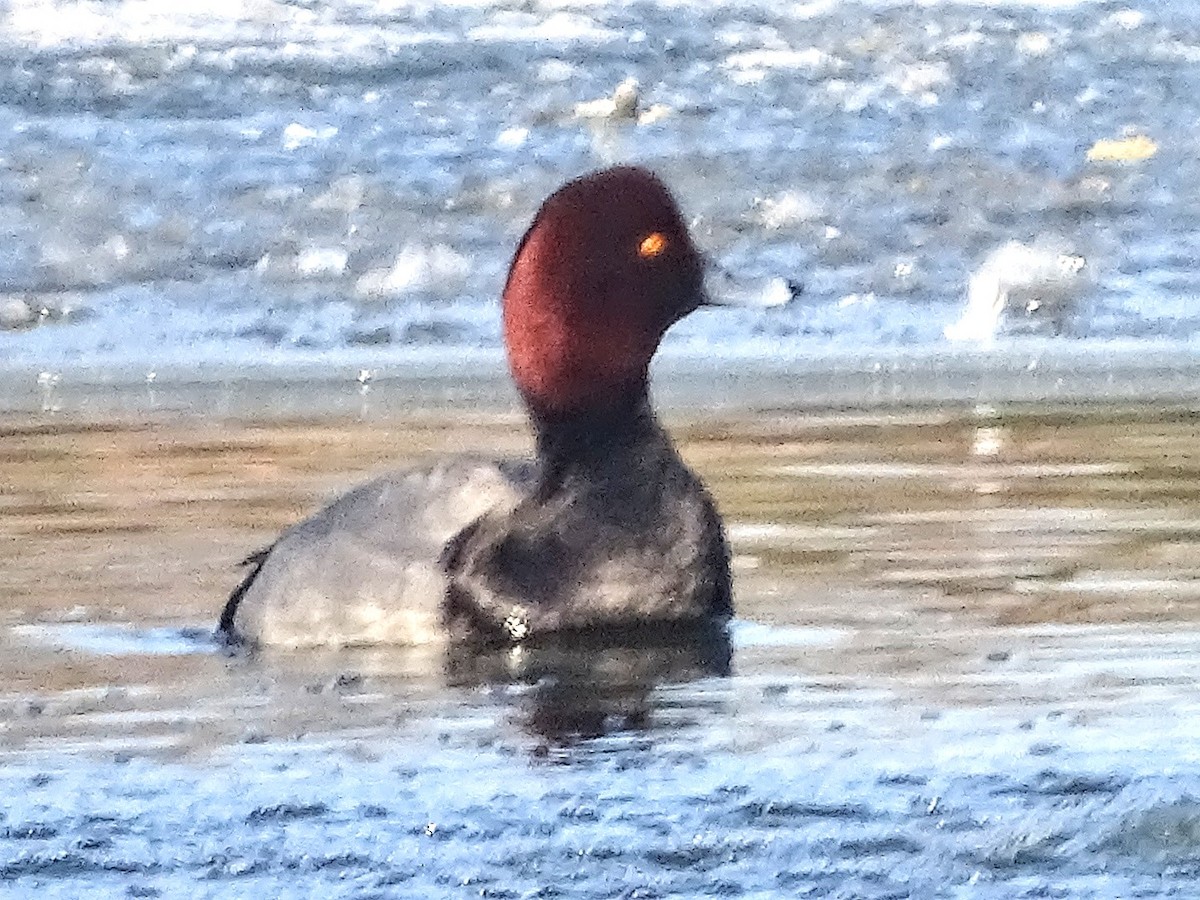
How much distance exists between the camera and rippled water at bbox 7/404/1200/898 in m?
4.82

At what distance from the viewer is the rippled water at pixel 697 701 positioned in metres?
4.82

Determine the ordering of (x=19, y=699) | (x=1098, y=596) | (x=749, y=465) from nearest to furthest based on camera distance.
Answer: (x=19, y=699) → (x=1098, y=596) → (x=749, y=465)

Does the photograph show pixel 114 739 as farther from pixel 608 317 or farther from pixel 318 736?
pixel 608 317

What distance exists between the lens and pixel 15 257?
40.3ft

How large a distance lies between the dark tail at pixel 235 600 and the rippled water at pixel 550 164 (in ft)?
10.7

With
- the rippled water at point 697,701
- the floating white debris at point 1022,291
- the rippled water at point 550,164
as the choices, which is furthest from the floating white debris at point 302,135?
the rippled water at point 697,701

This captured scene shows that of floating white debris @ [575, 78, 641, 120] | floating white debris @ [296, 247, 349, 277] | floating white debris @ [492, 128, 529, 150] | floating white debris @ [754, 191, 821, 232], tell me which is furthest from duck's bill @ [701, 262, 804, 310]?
floating white debris @ [575, 78, 641, 120]

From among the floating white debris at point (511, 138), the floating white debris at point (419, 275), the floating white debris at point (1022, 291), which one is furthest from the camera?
the floating white debris at point (511, 138)

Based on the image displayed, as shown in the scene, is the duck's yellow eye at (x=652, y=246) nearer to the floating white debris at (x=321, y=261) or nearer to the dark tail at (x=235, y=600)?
the dark tail at (x=235, y=600)

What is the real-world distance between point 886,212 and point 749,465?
411 centimetres

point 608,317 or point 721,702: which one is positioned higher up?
point 608,317

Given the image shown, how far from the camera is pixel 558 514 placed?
7117mm

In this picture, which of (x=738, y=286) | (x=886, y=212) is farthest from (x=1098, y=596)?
(x=886, y=212)

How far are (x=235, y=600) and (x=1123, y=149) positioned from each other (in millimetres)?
7315
